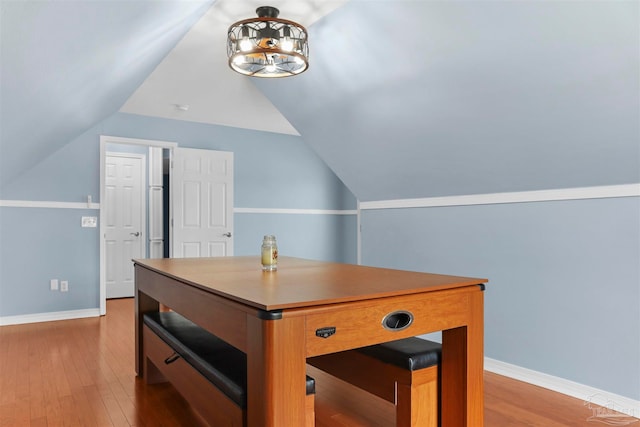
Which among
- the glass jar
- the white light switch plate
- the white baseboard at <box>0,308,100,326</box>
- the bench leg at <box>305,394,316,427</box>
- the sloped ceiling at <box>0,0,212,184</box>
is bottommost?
the white baseboard at <box>0,308,100,326</box>

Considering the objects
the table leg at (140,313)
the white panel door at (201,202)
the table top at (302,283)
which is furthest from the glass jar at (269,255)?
the white panel door at (201,202)

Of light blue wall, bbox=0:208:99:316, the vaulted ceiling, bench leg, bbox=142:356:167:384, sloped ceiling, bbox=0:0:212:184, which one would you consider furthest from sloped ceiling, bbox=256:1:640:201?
light blue wall, bbox=0:208:99:316

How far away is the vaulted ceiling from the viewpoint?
1903mm

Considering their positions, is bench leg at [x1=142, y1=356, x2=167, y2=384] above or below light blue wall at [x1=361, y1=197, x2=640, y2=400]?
below

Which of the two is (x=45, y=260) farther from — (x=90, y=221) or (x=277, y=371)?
(x=277, y=371)

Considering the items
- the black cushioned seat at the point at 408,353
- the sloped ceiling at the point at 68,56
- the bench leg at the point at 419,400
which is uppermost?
the sloped ceiling at the point at 68,56

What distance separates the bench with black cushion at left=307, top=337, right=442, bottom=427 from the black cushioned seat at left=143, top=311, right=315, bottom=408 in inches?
18.2

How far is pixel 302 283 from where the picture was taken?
5.64 feet

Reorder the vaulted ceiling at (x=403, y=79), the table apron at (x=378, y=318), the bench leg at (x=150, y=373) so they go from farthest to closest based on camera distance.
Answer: the bench leg at (x=150, y=373), the vaulted ceiling at (x=403, y=79), the table apron at (x=378, y=318)

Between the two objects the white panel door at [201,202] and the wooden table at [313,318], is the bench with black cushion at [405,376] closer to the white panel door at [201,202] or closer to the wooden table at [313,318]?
the wooden table at [313,318]

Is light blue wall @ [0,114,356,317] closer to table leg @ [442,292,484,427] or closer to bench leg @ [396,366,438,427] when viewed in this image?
bench leg @ [396,366,438,427]

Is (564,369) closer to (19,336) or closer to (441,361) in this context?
(441,361)

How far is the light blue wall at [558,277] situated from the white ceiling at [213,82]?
1.88 metres

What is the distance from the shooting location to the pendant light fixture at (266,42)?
2254mm
